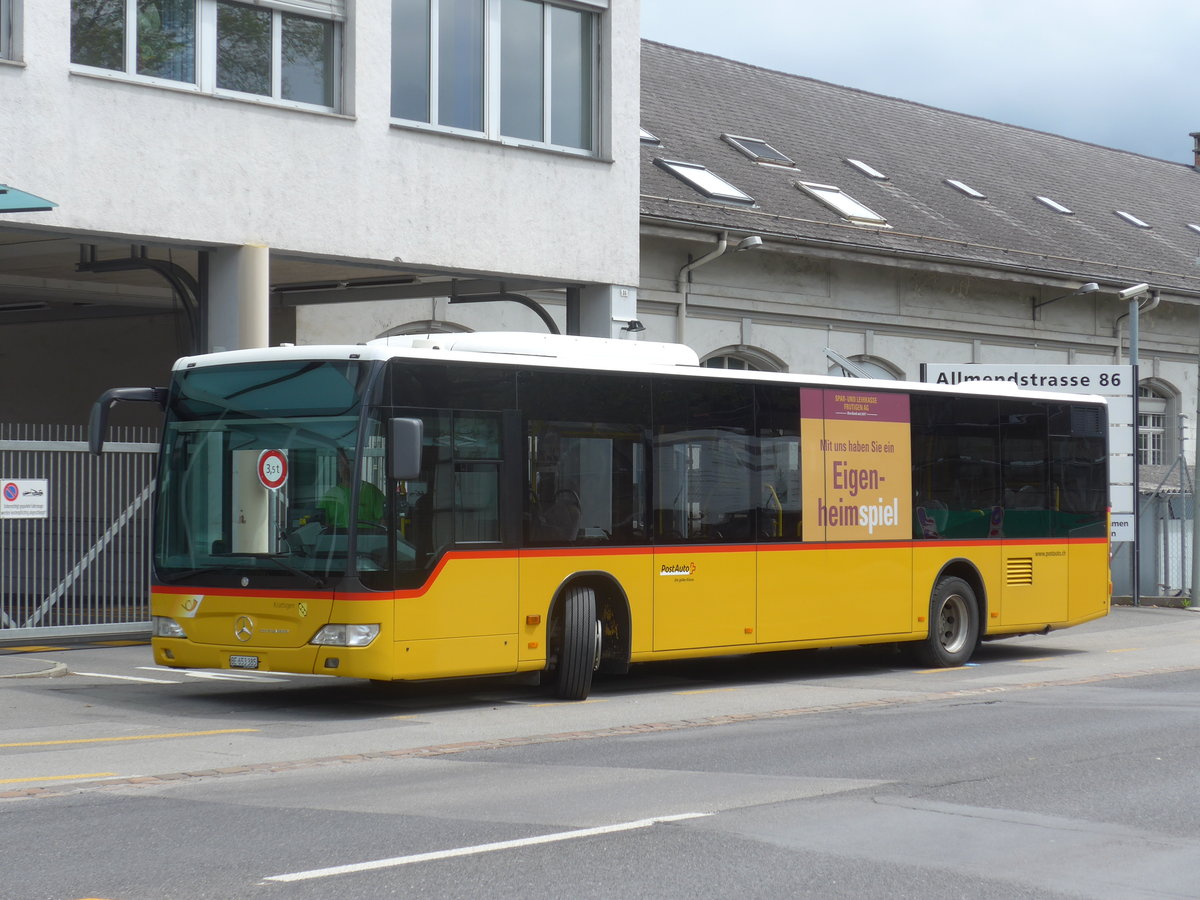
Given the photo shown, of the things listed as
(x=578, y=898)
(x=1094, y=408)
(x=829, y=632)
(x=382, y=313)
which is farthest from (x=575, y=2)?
(x=578, y=898)

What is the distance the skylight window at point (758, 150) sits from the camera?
31.4m

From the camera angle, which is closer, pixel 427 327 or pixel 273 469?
pixel 273 469

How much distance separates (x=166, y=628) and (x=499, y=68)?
10517 mm

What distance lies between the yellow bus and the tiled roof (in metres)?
10.3

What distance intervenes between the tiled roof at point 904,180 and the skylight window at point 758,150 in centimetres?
21

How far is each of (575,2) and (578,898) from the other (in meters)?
17.3

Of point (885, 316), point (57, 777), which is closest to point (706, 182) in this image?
point (885, 316)

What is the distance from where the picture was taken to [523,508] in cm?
1302

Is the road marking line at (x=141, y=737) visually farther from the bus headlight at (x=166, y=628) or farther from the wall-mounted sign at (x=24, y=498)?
the wall-mounted sign at (x=24, y=498)

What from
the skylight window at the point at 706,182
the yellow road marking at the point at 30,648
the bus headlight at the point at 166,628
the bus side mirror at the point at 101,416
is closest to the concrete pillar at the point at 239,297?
the yellow road marking at the point at 30,648

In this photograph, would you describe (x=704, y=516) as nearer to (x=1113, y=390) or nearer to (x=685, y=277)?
(x=685, y=277)

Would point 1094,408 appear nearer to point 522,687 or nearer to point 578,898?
point 522,687

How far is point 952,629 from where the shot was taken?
56.3 ft

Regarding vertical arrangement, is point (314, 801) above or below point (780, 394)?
below
